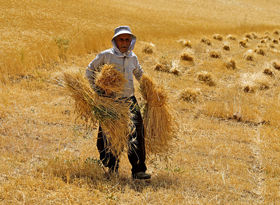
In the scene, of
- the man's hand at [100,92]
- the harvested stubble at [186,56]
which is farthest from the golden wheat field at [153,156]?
the man's hand at [100,92]

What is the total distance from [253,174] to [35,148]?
291 centimetres

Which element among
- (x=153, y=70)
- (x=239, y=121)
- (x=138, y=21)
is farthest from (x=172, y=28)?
(x=239, y=121)

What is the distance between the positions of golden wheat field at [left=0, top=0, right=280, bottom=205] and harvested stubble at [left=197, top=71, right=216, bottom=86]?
1.6 inches

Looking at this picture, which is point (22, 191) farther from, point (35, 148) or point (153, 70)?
point (153, 70)

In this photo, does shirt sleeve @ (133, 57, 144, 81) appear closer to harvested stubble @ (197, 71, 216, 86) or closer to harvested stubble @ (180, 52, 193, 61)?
harvested stubble @ (197, 71, 216, 86)

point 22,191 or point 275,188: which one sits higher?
point 22,191

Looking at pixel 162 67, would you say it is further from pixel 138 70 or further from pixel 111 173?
pixel 111 173

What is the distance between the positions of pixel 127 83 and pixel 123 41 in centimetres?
45

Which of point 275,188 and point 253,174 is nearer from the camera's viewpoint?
point 275,188

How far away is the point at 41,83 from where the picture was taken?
7.88 metres

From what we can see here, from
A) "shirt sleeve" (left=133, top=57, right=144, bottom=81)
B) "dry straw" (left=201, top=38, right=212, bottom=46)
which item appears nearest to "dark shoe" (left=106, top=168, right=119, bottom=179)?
"shirt sleeve" (left=133, top=57, right=144, bottom=81)

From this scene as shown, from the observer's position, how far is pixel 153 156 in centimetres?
463

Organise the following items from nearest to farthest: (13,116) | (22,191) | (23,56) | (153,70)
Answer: (22,191), (13,116), (23,56), (153,70)

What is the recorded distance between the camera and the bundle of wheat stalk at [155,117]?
12.3ft
